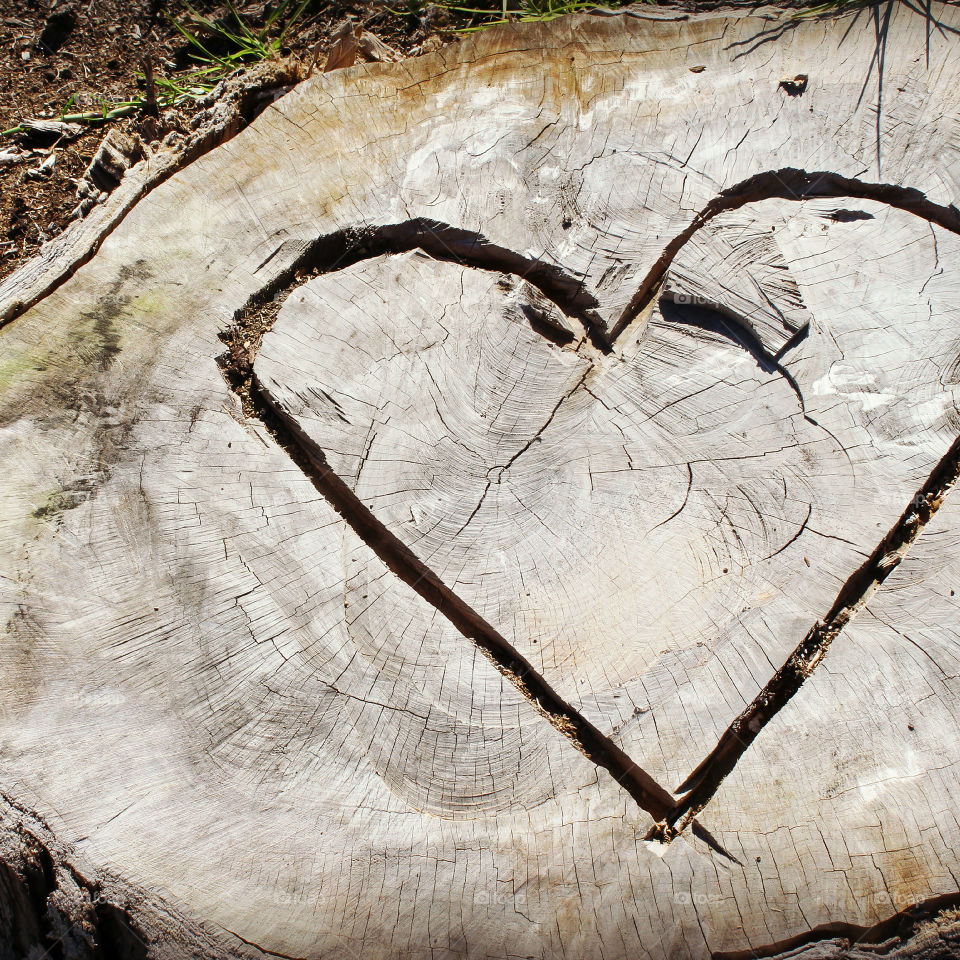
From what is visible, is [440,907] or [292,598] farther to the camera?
[292,598]

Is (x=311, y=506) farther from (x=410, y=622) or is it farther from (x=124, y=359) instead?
(x=124, y=359)

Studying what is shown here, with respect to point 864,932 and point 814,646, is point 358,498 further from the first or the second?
point 864,932

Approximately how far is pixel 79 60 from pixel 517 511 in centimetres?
270

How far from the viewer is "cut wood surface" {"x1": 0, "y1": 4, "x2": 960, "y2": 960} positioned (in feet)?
4.20

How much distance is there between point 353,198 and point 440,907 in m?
1.58

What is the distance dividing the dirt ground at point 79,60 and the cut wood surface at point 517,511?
3.52 ft

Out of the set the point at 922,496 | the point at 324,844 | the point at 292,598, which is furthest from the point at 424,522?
the point at 922,496

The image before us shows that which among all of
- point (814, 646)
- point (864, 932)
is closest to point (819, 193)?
point (814, 646)

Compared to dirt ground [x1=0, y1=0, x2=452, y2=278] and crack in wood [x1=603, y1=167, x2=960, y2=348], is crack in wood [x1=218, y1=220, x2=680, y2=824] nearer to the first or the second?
crack in wood [x1=603, y1=167, x2=960, y2=348]

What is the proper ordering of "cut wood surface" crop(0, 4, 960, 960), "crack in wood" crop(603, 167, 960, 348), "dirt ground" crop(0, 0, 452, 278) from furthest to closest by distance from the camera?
1. "dirt ground" crop(0, 0, 452, 278)
2. "crack in wood" crop(603, 167, 960, 348)
3. "cut wood surface" crop(0, 4, 960, 960)

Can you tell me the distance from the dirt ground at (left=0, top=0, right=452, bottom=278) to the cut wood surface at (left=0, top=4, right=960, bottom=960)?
1.07 m

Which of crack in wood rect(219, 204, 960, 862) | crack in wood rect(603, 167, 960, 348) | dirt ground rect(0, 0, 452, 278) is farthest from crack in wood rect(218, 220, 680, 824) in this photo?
dirt ground rect(0, 0, 452, 278)

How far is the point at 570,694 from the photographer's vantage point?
1.38 m

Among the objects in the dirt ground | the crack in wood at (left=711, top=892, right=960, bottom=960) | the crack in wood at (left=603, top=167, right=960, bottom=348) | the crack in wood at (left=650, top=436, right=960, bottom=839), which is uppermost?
the dirt ground
